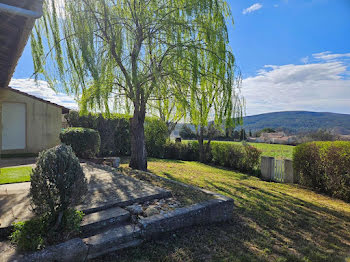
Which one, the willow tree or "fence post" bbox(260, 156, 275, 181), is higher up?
the willow tree

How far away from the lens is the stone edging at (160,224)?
2.19m

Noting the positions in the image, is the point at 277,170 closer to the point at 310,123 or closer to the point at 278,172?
the point at 278,172

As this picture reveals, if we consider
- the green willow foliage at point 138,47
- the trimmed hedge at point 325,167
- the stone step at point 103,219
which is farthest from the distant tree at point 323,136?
the stone step at point 103,219

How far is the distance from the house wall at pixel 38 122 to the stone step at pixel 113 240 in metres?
8.93

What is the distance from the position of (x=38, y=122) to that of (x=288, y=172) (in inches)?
449

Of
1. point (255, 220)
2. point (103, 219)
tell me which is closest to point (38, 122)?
point (103, 219)

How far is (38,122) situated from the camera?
32.4 ft

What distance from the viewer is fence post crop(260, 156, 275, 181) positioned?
9234 mm

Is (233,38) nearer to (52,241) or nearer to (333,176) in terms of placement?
(333,176)

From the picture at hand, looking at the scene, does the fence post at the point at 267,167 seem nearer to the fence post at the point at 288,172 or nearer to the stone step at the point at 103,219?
the fence post at the point at 288,172

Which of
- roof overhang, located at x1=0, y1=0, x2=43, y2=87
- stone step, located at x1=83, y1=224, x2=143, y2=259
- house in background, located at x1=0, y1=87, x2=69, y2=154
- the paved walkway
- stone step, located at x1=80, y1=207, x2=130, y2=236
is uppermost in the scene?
roof overhang, located at x1=0, y1=0, x2=43, y2=87

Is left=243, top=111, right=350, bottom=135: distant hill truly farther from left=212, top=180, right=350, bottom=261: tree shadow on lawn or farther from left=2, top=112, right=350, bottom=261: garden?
left=212, top=180, right=350, bottom=261: tree shadow on lawn

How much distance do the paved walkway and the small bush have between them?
0.90ft

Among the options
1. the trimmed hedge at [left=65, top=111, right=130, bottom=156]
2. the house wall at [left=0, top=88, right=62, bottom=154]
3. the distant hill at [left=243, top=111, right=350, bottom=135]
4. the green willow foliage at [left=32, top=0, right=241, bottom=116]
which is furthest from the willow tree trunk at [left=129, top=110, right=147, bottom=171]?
the distant hill at [left=243, top=111, right=350, bottom=135]
